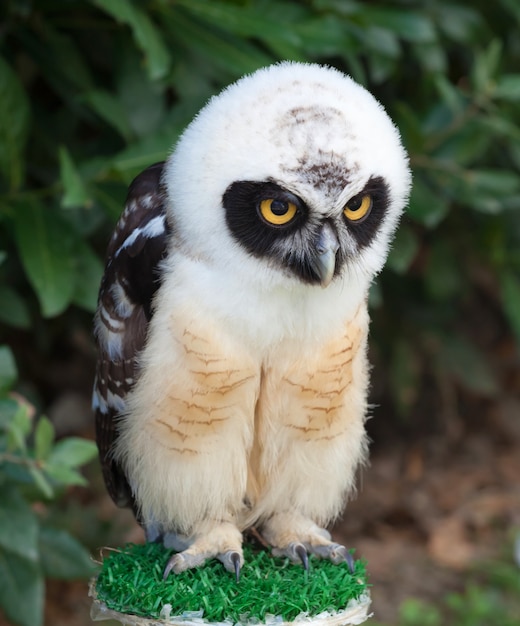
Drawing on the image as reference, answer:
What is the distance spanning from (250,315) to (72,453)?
3.89 feet

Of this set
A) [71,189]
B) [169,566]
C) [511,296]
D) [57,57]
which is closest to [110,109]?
[57,57]

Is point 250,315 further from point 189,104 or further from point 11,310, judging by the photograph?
point 11,310

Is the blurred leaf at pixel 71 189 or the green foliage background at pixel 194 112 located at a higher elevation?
the green foliage background at pixel 194 112

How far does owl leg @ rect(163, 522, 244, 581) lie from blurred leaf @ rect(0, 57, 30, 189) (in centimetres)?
179

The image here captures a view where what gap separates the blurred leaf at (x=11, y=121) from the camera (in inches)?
154

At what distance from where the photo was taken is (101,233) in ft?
15.4

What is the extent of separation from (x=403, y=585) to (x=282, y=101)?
3937mm

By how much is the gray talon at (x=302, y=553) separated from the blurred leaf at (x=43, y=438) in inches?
37.7

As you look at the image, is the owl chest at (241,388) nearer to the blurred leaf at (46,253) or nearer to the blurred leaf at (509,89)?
the blurred leaf at (46,253)

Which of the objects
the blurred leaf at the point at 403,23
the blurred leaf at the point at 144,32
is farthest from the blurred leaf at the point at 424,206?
the blurred leaf at the point at 144,32

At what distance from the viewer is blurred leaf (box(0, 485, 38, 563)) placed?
145 inches

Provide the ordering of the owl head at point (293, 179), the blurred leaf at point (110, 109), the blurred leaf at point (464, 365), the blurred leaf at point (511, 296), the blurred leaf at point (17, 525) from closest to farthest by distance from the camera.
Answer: the owl head at point (293, 179) → the blurred leaf at point (17, 525) → the blurred leaf at point (110, 109) → the blurred leaf at point (511, 296) → the blurred leaf at point (464, 365)

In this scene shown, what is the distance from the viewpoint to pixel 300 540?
3039mm

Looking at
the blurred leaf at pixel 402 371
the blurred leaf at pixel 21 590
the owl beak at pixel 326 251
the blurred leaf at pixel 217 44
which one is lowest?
the blurred leaf at pixel 21 590
